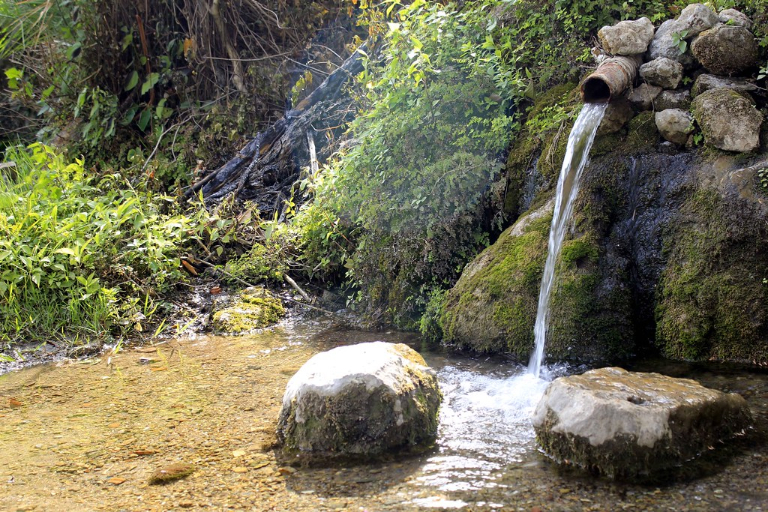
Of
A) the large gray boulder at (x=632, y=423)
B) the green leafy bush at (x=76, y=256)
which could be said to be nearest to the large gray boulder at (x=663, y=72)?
the large gray boulder at (x=632, y=423)

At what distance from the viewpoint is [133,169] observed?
8891mm

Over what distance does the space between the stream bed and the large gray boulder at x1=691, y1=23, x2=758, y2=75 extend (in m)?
2.18

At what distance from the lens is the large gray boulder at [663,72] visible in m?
4.66

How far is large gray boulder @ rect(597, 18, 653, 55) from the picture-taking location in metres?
4.80

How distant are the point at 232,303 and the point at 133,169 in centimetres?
335

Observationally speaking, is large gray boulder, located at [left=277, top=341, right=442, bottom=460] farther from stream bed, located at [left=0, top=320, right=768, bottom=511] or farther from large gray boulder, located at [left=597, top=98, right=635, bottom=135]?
large gray boulder, located at [left=597, top=98, right=635, bottom=135]

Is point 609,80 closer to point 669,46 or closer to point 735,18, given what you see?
point 669,46

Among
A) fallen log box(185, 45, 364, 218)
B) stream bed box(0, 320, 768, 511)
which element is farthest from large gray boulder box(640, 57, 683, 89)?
fallen log box(185, 45, 364, 218)

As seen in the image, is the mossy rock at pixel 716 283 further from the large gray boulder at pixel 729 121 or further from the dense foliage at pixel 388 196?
the dense foliage at pixel 388 196

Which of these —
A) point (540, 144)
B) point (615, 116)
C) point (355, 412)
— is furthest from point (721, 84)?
point (355, 412)

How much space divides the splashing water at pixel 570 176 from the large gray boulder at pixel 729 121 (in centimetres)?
74

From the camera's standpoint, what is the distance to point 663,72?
4.68m

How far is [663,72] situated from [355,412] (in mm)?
3428

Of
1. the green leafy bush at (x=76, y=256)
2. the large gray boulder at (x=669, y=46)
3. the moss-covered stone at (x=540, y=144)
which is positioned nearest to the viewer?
the large gray boulder at (x=669, y=46)
